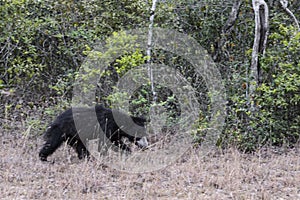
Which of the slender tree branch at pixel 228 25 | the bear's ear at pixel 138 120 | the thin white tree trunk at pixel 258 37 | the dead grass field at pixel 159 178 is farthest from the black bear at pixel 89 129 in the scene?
the slender tree branch at pixel 228 25

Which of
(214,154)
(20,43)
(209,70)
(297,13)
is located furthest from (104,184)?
(297,13)

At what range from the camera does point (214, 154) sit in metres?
8.00

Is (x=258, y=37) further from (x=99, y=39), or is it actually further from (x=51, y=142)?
(x=51, y=142)

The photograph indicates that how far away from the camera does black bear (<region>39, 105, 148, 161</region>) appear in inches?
293

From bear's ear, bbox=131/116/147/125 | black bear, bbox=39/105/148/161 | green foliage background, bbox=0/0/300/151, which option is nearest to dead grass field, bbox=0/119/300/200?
black bear, bbox=39/105/148/161

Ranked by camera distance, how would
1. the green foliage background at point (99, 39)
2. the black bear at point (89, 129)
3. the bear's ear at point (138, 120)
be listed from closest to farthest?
the black bear at point (89, 129), the bear's ear at point (138, 120), the green foliage background at point (99, 39)

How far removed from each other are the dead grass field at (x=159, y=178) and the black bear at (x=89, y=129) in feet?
0.95

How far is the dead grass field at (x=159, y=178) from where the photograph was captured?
5.80m

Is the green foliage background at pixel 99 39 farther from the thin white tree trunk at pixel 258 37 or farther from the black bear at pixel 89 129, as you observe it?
the black bear at pixel 89 129

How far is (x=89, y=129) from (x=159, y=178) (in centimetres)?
168

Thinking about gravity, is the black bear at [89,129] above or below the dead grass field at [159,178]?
above

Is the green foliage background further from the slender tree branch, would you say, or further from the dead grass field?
the dead grass field

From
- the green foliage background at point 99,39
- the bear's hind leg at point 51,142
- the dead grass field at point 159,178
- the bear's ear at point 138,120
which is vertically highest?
the green foliage background at point 99,39

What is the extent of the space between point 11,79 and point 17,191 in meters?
4.91
